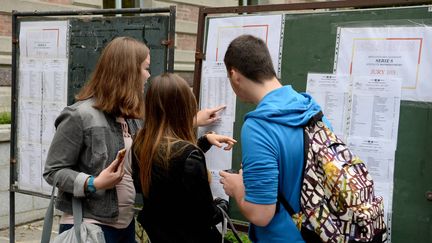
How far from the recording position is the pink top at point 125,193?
2652 mm

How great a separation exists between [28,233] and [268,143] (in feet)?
16.6

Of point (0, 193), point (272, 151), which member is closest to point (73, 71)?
point (272, 151)

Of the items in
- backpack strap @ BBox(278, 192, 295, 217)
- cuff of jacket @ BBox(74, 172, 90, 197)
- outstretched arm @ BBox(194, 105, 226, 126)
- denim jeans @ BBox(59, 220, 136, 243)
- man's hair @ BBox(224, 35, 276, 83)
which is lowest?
denim jeans @ BBox(59, 220, 136, 243)

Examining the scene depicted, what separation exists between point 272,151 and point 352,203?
349mm

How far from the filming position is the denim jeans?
264 centimetres

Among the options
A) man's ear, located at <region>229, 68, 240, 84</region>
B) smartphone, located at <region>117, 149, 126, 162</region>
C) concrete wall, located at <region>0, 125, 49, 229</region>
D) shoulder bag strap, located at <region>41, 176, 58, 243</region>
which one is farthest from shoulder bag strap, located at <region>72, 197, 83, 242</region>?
concrete wall, located at <region>0, 125, 49, 229</region>

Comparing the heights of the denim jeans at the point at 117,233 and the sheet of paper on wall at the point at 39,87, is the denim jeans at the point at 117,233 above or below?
below

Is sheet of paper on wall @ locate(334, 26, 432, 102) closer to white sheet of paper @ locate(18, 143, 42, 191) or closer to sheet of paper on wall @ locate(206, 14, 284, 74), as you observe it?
sheet of paper on wall @ locate(206, 14, 284, 74)

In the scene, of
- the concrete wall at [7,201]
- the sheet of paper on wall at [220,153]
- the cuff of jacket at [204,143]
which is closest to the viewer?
the cuff of jacket at [204,143]

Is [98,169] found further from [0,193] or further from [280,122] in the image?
[0,193]

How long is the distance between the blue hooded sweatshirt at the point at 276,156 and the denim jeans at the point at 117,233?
96 cm

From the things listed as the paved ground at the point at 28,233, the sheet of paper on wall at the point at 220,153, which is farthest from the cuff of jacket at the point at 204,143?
the paved ground at the point at 28,233

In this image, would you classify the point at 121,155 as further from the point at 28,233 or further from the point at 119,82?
the point at 28,233

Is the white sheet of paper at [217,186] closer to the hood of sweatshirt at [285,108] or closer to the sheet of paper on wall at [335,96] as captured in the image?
the sheet of paper on wall at [335,96]
